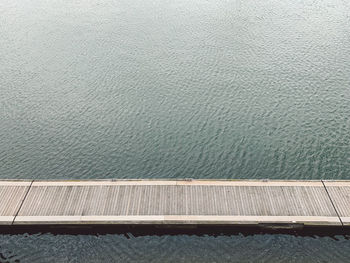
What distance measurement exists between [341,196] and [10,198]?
35.4m

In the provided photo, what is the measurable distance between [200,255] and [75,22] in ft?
219

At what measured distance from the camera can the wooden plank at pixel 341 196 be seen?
32.8m

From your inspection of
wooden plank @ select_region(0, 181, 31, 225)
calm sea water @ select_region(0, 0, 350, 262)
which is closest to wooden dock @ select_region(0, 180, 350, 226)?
wooden plank @ select_region(0, 181, 31, 225)

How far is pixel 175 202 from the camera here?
1369 inches

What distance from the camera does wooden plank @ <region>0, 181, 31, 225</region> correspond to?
111 feet

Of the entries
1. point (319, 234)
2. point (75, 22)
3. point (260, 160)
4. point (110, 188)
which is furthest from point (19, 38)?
point (319, 234)

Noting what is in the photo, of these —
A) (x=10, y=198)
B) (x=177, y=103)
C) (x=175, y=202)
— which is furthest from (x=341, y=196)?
(x=10, y=198)

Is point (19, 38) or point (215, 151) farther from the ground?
point (215, 151)

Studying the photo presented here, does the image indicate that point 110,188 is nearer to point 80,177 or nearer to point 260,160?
point 80,177

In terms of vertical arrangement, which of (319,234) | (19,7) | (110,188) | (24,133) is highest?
(319,234)

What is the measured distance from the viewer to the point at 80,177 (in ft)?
131

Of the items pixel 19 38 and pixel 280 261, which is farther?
pixel 19 38

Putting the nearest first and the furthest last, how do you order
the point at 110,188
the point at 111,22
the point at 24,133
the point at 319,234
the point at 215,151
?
the point at 319,234 → the point at 110,188 → the point at 215,151 → the point at 24,133 → the point at 111,22

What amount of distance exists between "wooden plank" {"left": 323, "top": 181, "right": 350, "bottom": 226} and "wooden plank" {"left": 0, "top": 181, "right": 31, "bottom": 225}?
109 ft
